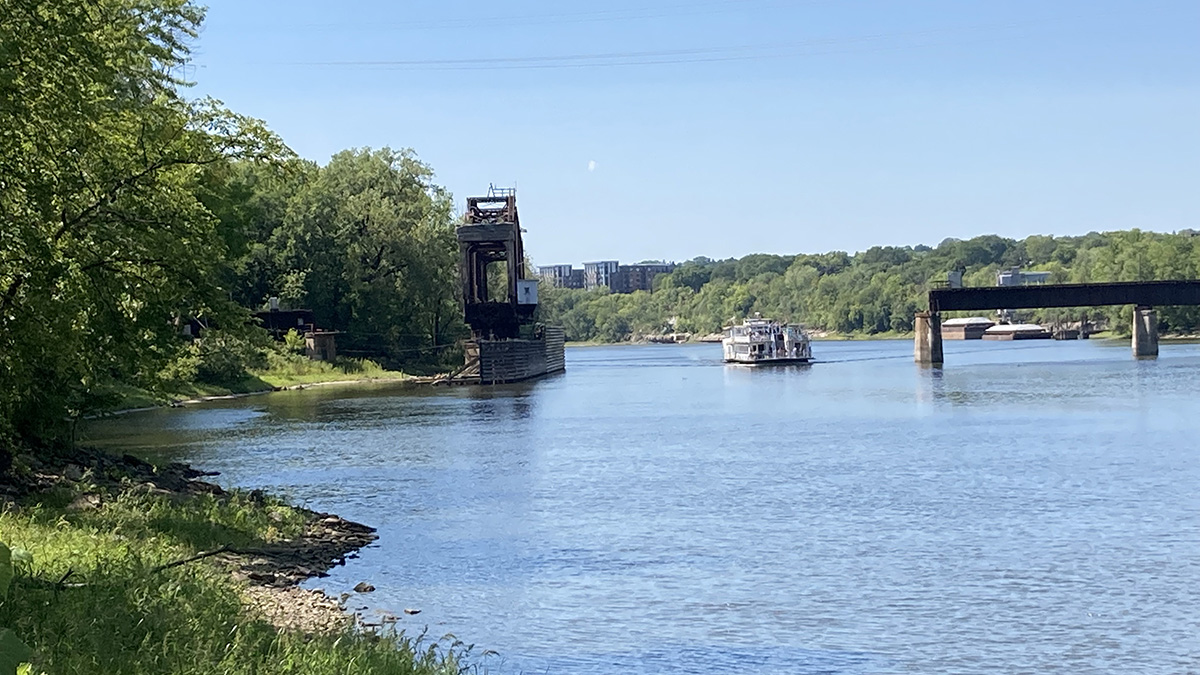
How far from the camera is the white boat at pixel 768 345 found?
433 feet

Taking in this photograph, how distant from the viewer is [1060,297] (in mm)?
113500

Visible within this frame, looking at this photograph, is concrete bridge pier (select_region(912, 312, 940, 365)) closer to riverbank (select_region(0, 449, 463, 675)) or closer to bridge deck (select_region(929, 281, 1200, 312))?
bridge deck (select_region(929, 281, 1200, 312))

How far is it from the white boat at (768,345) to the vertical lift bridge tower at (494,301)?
29.2 metres

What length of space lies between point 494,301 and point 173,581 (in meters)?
87.9

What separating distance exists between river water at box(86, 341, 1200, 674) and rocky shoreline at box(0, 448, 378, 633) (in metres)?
0.74

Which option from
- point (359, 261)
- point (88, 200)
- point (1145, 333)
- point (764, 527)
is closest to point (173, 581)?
point (88, 200)

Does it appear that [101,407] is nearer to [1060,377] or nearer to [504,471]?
[504,471]

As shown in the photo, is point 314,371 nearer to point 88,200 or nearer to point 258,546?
point 258,546

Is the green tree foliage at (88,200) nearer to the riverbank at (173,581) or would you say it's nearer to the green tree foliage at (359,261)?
the riverbank at (173,581)

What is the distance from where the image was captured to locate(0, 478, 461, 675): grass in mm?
12688

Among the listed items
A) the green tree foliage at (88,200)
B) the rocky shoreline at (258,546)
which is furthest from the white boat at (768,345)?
the green tree foliage at (88,200)

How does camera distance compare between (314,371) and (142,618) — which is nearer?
(142,618)

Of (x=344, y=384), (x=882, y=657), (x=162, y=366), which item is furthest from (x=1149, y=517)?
(x=344, y=384)

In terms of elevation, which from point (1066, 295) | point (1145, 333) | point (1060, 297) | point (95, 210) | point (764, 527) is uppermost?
point (95, 210)
